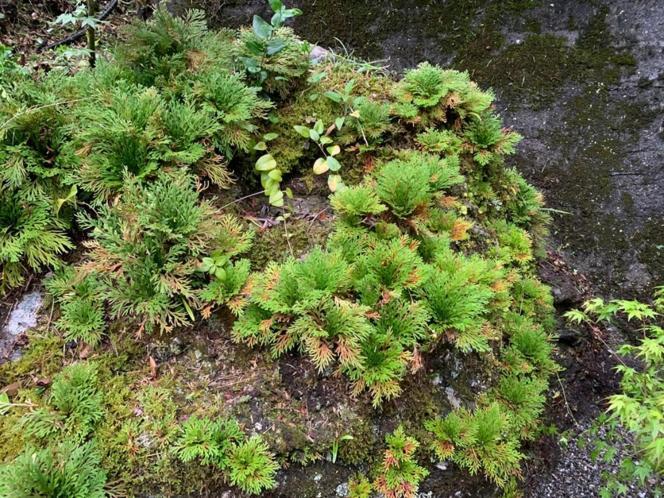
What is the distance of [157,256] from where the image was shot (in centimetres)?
201

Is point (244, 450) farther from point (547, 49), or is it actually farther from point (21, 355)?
point (547, 49)

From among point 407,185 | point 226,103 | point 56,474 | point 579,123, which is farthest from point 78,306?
point 579,123

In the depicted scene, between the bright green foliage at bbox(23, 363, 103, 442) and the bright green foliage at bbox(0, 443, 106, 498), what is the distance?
0.08 meters

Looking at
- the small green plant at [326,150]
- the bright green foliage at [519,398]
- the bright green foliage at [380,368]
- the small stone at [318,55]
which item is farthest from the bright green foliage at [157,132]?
the bright green foliage at [519,398]

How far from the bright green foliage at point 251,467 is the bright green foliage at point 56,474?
0.49 metres

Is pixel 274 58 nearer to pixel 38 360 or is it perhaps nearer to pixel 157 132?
Result: pixel 157 132

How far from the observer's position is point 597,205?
152 inches

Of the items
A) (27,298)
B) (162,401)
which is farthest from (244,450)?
(27,298)

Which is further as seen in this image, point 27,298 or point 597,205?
point 597,205

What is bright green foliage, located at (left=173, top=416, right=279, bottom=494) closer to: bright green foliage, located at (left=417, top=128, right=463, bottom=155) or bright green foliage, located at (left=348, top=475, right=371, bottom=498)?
bright green foliage, located at (left=348, top=475, right=371, bottom=498)

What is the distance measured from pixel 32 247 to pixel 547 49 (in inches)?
170

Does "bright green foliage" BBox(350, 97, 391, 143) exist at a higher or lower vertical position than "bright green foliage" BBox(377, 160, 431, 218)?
higher

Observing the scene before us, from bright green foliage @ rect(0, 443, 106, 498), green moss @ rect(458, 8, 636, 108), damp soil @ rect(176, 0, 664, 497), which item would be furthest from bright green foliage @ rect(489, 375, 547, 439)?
green moss @ rect(458, 8, 636, 108)

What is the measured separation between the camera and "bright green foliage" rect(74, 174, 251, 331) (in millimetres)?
1978
